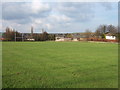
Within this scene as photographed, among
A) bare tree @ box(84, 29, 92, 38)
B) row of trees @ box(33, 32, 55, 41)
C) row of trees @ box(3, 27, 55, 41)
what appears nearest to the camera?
row of trees @ box(3, 27, 55, 41)

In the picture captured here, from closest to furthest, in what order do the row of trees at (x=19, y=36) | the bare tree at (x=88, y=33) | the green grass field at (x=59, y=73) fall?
the green grass field at (x=59, y=73) → the row of trees at (x=19, y=36) → the bare tree at (x=88, y=33)

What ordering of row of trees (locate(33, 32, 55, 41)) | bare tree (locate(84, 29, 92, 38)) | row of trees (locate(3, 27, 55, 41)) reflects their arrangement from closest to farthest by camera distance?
row of trees (locate(3, 27, 55, 41)) → row of trees (locate(33, 32, 55, 41)) → bare tree (locate(84, 29, 92, 38))

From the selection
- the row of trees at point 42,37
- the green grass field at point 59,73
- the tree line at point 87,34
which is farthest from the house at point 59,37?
the green grass field at point 59,73

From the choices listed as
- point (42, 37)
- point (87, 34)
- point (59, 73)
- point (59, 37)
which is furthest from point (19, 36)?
point (59, 73)

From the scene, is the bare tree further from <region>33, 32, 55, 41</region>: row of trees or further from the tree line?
<region>33, 32, 55, 41</region>: row of trees

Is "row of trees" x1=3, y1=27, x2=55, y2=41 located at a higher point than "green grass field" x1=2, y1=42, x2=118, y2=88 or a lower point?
higher

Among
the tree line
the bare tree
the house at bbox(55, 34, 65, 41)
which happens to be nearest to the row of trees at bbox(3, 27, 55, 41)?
the tree line

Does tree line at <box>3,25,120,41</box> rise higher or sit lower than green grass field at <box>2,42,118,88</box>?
higher

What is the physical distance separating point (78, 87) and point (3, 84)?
2.11 metres

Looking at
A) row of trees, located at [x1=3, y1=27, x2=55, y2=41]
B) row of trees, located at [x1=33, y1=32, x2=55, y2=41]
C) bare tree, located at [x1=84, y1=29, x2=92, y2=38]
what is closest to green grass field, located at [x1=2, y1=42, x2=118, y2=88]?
row of trees, located at [x1=3, y1=27, x2=55, y2=41]

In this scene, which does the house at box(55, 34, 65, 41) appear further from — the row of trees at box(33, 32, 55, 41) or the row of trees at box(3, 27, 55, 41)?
the row of trees at box(33, 32, 55, 41)

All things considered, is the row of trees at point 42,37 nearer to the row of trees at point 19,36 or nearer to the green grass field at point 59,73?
the row of trees at point 19,36

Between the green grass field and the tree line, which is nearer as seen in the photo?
the green grass field

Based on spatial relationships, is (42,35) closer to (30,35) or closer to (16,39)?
(30,35)
